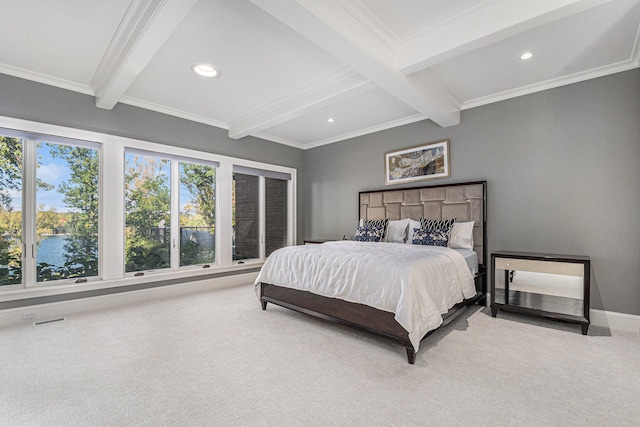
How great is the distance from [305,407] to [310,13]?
253 centimetres

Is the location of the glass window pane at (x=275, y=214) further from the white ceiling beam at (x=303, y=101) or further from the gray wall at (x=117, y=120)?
the white ceiling beam at (x=303, y=101)

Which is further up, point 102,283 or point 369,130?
point 369,130

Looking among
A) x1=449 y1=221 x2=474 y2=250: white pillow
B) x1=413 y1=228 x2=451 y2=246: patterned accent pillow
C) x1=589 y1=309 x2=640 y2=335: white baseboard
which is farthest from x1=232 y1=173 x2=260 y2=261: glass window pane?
x1=589 y1=309 x2=640 y2=335: white baseboard

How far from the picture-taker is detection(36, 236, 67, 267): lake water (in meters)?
3.43

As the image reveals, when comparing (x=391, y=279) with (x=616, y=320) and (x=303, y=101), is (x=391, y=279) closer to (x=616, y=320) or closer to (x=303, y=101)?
(x=303, y=101)

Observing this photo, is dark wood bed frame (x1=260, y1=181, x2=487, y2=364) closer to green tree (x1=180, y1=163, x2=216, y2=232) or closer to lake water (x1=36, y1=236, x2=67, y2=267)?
green tree (x1=180, y1=163, x2=216, y2=232)

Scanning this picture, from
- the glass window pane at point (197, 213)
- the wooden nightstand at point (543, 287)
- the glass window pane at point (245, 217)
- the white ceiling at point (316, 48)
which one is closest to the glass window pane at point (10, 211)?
the white ceiling at point (316, 48)

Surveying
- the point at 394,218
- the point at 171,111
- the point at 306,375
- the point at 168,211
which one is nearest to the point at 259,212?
the point at 168,211

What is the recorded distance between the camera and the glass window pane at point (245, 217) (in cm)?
523

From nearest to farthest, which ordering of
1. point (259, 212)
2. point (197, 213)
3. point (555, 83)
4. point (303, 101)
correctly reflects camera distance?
point (555, 83) → point (303, 101) → point (197, 213) → point (259, 212)

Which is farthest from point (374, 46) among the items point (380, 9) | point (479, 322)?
point (479, 322)

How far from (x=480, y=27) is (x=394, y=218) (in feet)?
9.32

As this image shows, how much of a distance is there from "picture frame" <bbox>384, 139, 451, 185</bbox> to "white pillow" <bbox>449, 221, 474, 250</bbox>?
0.80m

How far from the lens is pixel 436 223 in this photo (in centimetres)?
404
